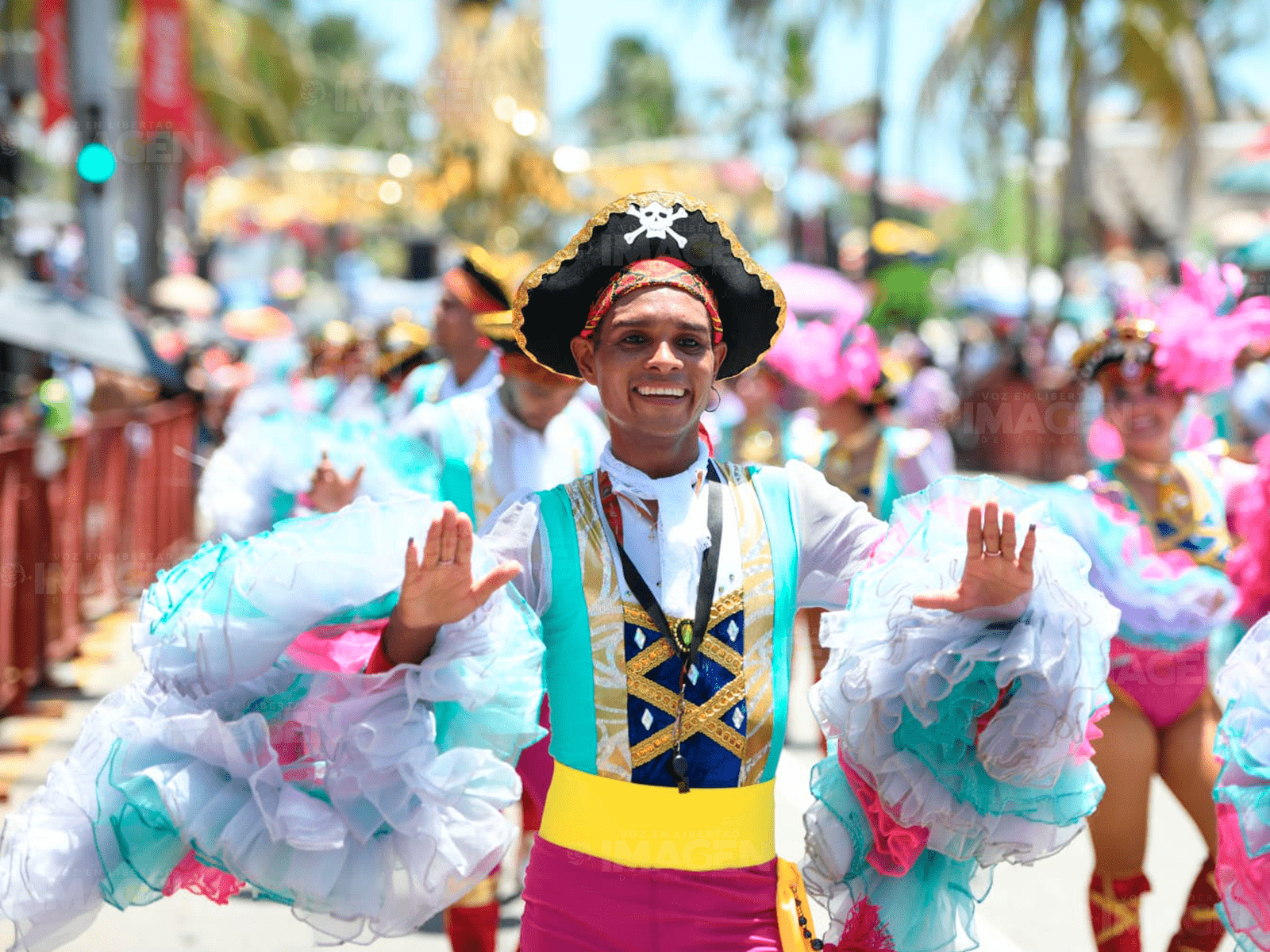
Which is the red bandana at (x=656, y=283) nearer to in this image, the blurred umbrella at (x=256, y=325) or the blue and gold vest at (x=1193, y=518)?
the blue and gold vest at (x=1193, y=518)

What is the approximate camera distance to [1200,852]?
652 cm

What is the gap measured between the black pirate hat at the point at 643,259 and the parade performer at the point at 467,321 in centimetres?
342

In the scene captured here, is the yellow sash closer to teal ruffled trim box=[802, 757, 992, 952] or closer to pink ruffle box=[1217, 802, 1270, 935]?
teal ruffled trim box=[802, 757, 992, 952]

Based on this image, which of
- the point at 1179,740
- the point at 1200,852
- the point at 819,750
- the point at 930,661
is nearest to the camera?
the point at 930,661

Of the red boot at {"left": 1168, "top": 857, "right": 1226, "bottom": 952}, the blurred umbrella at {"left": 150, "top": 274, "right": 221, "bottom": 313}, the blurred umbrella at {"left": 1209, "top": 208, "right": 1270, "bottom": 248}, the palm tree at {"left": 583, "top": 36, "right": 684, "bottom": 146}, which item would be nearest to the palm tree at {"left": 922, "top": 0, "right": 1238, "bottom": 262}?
the blurred umbrella at {"left": 1209, "top": 208, "right": 1270, "bottom": 248}

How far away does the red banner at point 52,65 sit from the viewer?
1570 centimetres

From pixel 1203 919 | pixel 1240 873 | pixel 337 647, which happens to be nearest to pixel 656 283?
pixel 337 647

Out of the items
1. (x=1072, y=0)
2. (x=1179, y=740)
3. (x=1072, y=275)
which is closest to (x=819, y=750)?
(x=1179, y=740)

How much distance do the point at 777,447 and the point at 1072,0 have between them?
17974 millimetres

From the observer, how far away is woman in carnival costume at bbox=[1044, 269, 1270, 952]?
470cm

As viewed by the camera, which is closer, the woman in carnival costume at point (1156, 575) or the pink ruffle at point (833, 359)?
the woman in carnival costume at point (1156, 575)

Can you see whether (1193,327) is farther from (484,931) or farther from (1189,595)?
(484,931)

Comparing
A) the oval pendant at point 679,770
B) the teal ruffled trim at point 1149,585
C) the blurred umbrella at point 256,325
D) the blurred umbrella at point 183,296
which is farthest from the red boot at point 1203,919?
the blurred umbrella at point 183,296

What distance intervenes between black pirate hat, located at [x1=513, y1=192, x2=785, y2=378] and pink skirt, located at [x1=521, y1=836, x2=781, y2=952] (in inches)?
42.8
